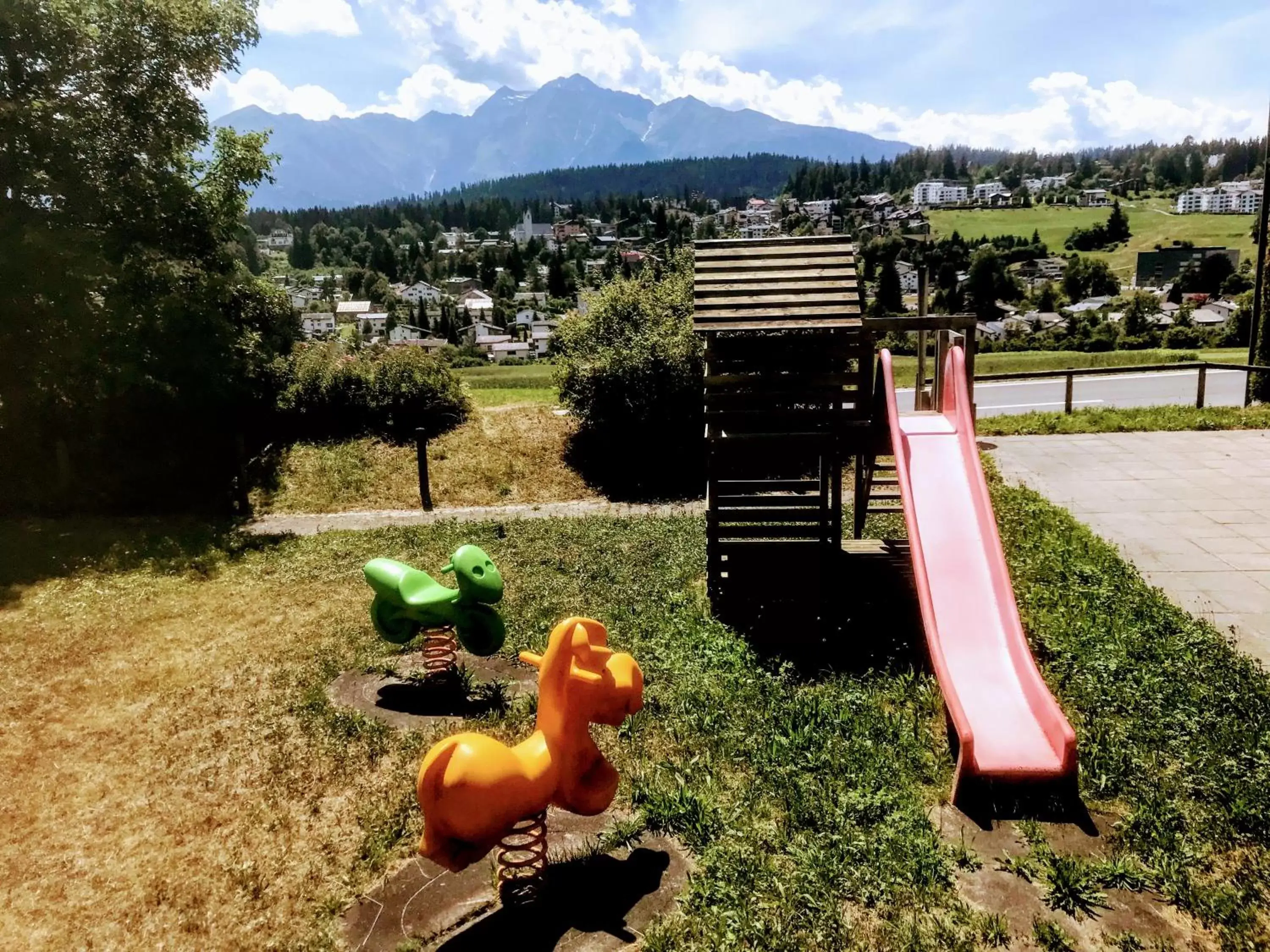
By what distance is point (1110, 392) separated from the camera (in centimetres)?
2200

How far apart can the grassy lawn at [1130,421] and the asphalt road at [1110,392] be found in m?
2.04

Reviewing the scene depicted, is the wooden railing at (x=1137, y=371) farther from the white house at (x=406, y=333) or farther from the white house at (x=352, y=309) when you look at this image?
the white house at (x=352, y=309)

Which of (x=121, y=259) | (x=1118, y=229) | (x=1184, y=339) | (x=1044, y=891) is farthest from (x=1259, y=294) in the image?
(x=1118, y=229)

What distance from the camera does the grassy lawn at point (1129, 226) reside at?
113 m

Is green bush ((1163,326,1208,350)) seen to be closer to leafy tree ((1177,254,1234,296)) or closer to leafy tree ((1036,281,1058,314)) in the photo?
leafy tree ((1036,281,1058,314))

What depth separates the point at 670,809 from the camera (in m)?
5.50

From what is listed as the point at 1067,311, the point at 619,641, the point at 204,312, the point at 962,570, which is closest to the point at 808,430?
the point at 962,570

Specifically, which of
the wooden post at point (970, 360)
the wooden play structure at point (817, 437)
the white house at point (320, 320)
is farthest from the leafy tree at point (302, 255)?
the wooden post at point (970, 360)

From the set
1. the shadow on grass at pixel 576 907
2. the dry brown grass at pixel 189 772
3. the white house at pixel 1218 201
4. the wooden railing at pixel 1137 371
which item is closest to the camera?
the shadow on grass at pixel 576 907

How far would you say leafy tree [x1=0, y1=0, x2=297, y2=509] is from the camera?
12648mm

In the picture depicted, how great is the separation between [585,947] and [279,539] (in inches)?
391

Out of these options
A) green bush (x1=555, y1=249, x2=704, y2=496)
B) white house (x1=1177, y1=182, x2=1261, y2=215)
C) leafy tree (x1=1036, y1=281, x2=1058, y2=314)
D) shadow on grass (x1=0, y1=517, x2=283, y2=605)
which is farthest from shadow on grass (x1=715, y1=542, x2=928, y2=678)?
white house (x1=1177, y1=182, x2=1261, y2=215)

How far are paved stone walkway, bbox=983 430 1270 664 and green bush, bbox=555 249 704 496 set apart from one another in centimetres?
561

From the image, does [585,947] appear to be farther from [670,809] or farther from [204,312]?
[204,312]
